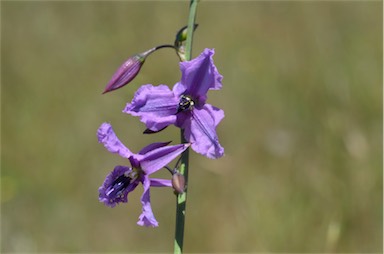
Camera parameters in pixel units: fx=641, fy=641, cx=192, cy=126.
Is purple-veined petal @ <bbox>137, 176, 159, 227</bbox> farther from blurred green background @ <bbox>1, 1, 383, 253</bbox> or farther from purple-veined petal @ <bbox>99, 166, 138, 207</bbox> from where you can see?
blurred green background @ <bbox>1, 1, 383, 253</bbox>

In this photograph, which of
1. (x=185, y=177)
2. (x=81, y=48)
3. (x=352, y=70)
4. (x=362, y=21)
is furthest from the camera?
(x=81, y=48)

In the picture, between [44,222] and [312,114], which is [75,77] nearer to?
[44,222]

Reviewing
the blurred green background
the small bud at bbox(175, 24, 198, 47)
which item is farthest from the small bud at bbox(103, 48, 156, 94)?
the blurred green background

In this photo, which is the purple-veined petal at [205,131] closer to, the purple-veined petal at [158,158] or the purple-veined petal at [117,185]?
the purple-veined petal at [158,158]

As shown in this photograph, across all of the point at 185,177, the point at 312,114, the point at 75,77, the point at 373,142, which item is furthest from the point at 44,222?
the point at 185,177

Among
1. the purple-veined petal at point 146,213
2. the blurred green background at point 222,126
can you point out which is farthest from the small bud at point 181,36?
the blurred green background at point 222,126

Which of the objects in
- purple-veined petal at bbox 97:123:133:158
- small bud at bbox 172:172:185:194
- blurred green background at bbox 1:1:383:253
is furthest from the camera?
blurred green background at bbox 1:1:383:253

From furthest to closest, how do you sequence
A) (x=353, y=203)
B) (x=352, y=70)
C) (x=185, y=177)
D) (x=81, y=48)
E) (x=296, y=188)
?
(x=81, y=48), (x=352, y=70), (x=296, y=188), (x=353, y=203), (x=185, y=177)
